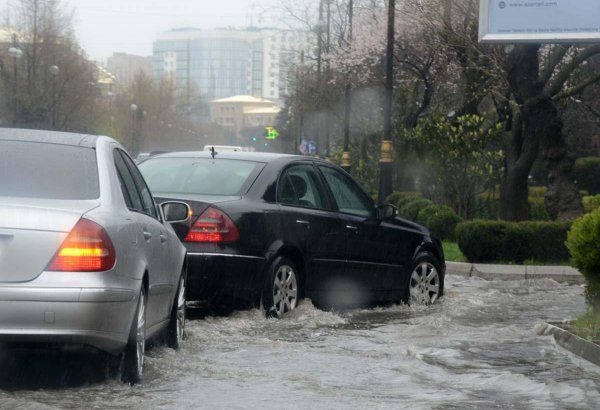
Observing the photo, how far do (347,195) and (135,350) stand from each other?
555 cm

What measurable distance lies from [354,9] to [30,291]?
39.8 metres

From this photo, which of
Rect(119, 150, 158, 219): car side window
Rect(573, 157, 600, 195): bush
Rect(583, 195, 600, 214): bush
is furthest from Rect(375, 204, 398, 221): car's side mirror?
Rect(573, 157, 600, 195): bush

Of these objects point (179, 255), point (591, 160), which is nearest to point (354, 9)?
point (591, 160)

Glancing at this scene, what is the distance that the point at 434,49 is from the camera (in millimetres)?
31719

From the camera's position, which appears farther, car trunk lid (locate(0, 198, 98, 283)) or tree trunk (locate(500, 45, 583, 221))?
tree trunk (locate(500, 45, 583, 221))

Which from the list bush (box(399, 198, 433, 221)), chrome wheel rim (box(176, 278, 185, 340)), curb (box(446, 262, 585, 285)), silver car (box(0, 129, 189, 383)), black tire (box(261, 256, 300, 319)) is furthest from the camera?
bush (box(399, 198, 433, 221))

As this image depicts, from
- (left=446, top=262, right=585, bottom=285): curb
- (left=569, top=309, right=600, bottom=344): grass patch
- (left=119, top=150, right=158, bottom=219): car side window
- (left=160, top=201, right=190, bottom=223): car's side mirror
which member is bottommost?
(left=446, top=262, right=585, bottom=285): curb

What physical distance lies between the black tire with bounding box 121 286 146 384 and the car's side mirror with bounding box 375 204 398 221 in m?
5.40

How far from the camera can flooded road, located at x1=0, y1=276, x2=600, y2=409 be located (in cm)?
704

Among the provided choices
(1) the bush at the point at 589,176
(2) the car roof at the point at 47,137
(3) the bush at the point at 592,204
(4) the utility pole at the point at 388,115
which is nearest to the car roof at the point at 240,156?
(2) the car roof at the point at 47,137

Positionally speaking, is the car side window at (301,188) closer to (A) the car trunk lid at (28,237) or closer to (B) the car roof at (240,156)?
(B) the car roof at (240,156)

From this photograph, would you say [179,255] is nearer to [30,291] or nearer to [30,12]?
[30,291]

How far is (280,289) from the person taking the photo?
10969mm

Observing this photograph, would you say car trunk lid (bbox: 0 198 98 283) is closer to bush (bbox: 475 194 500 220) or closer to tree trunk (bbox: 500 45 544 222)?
tree trunk (bbox: 500 45 544 222)
